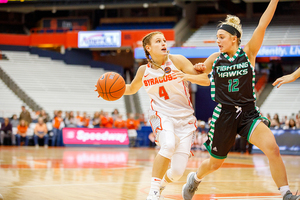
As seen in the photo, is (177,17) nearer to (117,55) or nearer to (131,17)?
(131,17)

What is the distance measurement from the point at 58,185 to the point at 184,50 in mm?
20200

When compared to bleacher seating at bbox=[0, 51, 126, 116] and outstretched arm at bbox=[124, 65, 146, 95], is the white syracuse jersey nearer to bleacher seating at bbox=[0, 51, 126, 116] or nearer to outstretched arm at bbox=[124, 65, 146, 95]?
outstretched arm at bbox=[124, 65, 146, 95]

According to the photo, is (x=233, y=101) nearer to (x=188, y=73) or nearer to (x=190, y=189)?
(x=188, y=73)

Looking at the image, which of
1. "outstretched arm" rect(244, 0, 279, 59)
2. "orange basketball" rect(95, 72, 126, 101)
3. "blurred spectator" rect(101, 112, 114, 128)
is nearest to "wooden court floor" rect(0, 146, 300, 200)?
"orange basketball" rect(95, 72, 126, 101)

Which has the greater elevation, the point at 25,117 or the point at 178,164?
the point at 178,164

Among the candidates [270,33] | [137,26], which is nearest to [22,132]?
[137,26]

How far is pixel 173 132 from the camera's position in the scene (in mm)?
4883

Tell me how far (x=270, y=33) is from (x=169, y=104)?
81.7 ft

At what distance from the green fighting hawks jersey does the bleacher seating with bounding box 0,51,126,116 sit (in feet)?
72.9

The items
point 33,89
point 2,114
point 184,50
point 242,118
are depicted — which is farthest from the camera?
point 33,89

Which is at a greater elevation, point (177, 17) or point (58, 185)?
point (177, 17)

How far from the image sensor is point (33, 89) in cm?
2791

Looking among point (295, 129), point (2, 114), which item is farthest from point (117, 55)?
point (295, 129)

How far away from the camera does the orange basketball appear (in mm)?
5406
